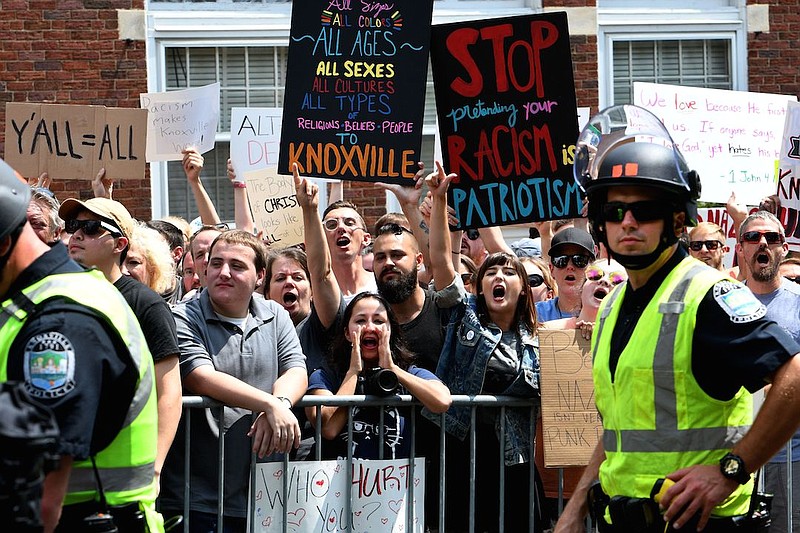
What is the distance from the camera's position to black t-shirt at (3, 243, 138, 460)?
2.89 meters

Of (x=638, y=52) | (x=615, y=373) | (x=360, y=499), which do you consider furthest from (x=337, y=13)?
(x=638, y=52)

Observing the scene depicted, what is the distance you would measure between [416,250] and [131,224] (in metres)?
1.70

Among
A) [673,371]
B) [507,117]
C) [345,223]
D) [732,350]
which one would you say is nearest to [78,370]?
[673,371]

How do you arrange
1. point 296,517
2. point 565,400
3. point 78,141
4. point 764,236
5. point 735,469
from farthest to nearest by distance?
point 78,141 < point 764,236 < point 565,400 < point 296,517 < point 735,469

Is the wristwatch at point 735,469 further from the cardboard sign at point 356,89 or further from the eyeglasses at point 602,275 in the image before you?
the cardboard sign at point 356,89

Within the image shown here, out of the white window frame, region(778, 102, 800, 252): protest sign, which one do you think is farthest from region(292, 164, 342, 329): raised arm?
the white window frame

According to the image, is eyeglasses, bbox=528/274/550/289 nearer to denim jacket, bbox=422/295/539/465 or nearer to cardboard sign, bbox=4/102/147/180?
denim jacket, bbox=422/295/539/465

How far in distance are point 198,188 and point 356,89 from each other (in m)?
1.61

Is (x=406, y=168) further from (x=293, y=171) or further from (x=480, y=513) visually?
(x=480, y=513)

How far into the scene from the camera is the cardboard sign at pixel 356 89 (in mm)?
6906

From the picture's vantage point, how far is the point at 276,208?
8.44 metres

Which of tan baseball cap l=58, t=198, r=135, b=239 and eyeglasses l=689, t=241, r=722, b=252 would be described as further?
eyeglasses l=689, t=241, r=722, b=252

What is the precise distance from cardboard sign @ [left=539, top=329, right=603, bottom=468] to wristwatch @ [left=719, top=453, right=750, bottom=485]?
200 centimetres

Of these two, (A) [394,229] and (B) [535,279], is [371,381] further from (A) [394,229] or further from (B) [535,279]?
(B) [535,279]
